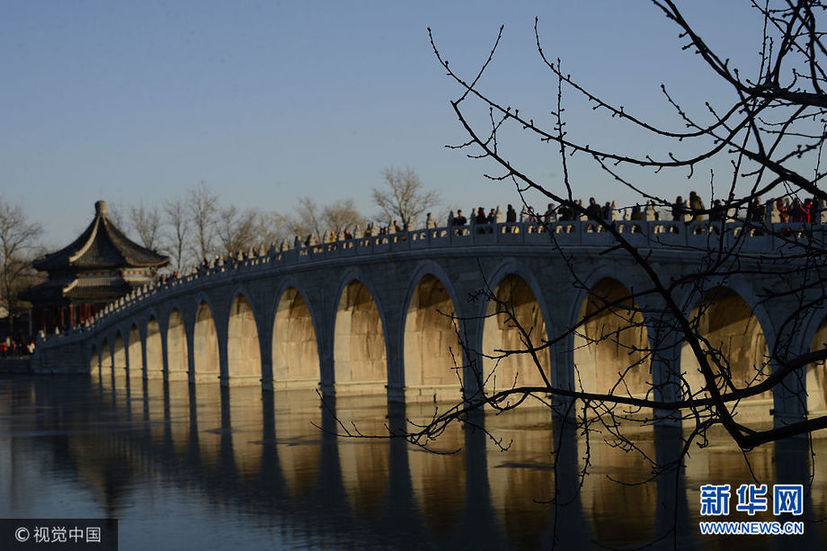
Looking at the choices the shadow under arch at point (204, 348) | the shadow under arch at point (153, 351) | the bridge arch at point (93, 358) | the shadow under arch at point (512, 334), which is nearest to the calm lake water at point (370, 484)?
the shadow under arch at point (512, 334)

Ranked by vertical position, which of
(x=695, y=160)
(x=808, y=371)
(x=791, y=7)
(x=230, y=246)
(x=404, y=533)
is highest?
(x=230, y=246)

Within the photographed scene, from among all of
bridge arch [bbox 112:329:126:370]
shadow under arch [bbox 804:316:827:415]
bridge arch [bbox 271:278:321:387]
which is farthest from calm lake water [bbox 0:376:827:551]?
bridge arch [bbox 112:329:126:370]

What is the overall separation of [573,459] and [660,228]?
240 inches

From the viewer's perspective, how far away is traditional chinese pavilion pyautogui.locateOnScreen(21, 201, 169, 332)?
256ft

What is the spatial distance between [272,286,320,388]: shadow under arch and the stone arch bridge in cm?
6

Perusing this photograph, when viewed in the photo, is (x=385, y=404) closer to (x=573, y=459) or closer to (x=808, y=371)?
(x=573, y=459)

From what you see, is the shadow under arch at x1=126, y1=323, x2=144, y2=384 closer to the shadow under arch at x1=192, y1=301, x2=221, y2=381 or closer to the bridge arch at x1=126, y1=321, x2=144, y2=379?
the bridge arch at x1=126, y1=321, x2=144, y2=379

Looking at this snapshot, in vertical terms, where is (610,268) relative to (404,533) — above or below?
above

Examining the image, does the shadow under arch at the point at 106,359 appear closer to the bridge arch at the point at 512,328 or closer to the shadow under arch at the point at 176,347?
the shadow under arch at the point at 176,347

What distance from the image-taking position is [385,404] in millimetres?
36344

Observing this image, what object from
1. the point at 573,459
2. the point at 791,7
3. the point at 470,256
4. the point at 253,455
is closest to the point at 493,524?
the point at 573,459

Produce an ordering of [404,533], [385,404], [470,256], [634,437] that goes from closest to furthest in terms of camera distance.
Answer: [404,533] → [634,437] → [470,256] → [385,404]

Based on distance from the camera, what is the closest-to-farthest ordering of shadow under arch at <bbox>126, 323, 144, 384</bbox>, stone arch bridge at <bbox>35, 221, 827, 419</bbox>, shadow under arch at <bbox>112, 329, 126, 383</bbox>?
stone arch bridge at <bbox>35, 221, 827, 419</bbox>
shadow under arch at <bbox>126, 323, 144, 384</bbox>
shadow under arch at <bbox>112, 329, 126, 383</bbox>

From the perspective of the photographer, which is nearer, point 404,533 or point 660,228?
point 404,533
